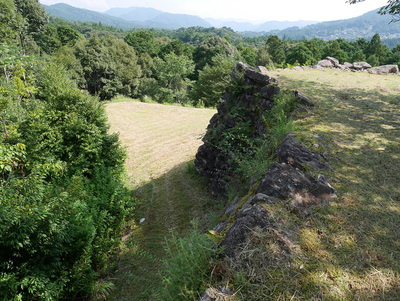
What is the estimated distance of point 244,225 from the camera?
2562 mm

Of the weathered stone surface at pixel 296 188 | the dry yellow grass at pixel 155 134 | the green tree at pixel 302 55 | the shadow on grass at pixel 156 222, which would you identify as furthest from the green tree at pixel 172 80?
the weathered stone surface at pixel 296 188

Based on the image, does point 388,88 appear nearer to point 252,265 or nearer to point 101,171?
point 252,265

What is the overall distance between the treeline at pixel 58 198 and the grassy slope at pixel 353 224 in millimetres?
3973

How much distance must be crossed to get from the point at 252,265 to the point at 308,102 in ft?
18.1

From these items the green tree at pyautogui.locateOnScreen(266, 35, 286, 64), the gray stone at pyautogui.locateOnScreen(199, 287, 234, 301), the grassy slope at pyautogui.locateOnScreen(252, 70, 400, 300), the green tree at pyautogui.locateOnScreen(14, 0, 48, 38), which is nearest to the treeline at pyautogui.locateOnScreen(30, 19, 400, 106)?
the green tree at pyautogui.locateOnScreen(266, 35, 286, 64)

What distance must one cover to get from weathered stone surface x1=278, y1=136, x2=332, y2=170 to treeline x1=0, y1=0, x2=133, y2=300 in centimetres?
420

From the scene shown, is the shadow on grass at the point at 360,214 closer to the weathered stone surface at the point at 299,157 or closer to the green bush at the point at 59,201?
the weathered stone surface at the point at 299,157

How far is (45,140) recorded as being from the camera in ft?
23.2

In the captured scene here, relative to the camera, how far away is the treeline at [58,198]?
155 inches

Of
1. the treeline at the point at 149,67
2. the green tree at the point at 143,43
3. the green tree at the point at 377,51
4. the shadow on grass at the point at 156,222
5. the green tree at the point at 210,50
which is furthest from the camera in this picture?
the green tree at the point at 143,43

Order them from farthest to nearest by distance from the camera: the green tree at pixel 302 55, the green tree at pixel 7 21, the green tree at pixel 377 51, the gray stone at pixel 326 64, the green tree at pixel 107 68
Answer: the green tree at pixel 302 55, the green tree at pixel 377 51, the green tree at pixel 107 68, the green tree at pixel 7 21, the gray stone at pixel 326 64

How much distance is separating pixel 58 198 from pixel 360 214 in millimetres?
5182

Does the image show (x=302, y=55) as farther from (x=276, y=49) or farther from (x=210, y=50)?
(x=210, y=50)

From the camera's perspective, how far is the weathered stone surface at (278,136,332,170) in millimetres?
3705
